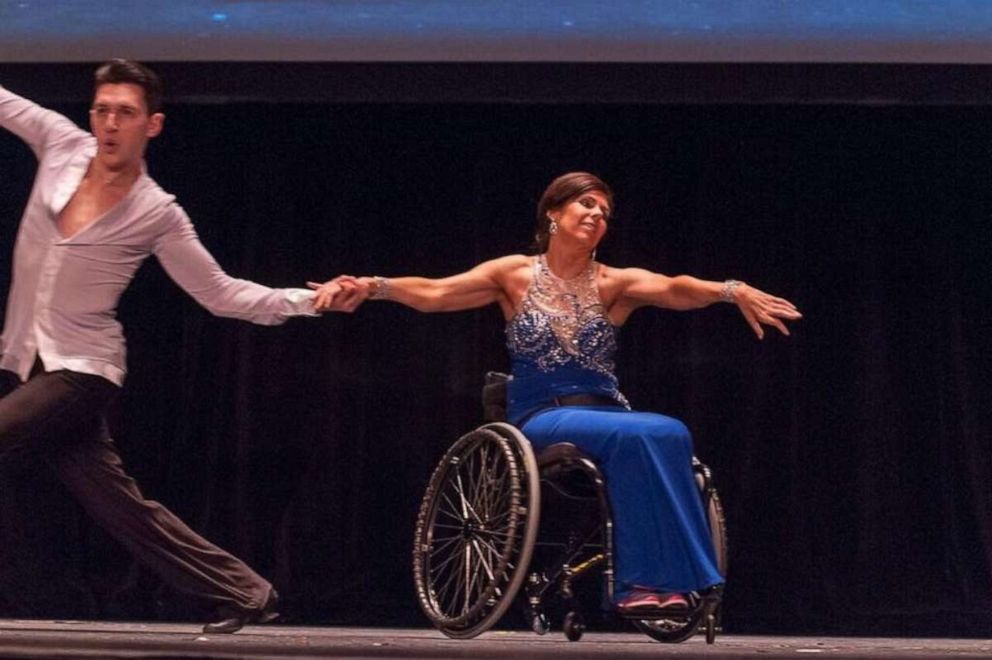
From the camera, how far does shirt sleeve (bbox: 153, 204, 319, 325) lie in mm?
3629

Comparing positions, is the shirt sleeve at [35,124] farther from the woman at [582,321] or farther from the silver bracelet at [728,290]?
the silver bracelet at [728,290]

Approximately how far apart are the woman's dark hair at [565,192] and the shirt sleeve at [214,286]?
69 cm

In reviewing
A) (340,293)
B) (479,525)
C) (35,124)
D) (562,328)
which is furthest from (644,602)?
(35,124)

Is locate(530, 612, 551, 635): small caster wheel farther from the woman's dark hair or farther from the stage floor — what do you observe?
the woman's dark hair

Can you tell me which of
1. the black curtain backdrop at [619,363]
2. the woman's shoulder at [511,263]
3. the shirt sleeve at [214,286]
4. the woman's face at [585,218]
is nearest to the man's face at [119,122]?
the shirt sleeve at [214,286]

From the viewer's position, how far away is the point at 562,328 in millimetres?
3859

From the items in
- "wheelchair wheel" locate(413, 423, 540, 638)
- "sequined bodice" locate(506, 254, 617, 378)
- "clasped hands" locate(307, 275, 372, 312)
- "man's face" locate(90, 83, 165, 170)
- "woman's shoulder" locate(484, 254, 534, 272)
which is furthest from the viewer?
"woman's shoulder" locate(484, 254, 534, 272)

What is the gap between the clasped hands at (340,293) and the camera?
12.0 feet

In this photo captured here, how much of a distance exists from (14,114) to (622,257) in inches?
90.9

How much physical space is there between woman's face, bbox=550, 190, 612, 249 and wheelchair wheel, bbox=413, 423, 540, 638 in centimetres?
57

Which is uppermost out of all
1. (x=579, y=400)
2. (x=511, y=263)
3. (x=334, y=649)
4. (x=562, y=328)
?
(x=511, y=263)

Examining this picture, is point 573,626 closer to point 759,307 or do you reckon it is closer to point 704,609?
point 704,609

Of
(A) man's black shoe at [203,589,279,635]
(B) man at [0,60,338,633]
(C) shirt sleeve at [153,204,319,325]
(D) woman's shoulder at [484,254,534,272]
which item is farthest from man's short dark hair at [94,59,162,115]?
(A) man's black shoe at [203,589,279,635]

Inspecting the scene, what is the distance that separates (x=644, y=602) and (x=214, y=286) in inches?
49.6
